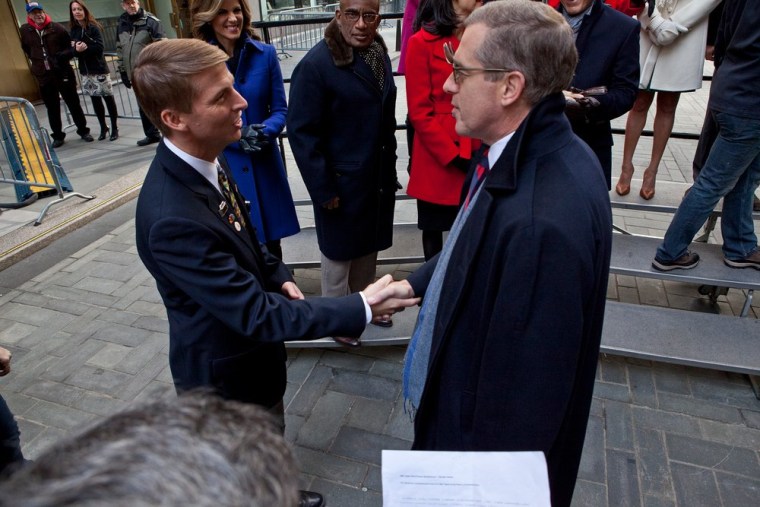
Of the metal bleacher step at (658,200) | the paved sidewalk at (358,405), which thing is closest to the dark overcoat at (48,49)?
the paved sidewalk at (358,405)

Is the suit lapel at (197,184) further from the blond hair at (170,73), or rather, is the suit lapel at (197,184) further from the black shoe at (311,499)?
the black shoe at (311,499)

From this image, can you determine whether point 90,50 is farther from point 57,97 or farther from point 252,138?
point 252,138

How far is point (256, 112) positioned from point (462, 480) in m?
2.99

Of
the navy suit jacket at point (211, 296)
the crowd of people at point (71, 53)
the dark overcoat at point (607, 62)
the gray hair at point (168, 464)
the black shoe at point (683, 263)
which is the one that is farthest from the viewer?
the crowd of people at point (71, 53)

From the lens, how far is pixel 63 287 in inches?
187

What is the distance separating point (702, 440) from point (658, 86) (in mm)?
2608

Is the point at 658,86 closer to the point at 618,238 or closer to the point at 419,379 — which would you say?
the point at 618,238

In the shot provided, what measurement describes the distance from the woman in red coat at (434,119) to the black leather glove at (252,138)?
93cm

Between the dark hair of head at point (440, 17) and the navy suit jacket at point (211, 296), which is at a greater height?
the dark hair of head at point (440, 17)

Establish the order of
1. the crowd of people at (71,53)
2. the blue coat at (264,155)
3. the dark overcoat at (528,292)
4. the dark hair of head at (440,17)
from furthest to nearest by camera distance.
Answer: the crowd of people at (71,53), the blue coat at (264,155), the dark hair of head at (440,17), the dark overcoat at (528,292)

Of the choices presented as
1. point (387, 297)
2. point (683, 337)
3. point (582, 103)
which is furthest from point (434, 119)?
point (683, 337)

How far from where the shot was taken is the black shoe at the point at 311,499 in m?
2.57

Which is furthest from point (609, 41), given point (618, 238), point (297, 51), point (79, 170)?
point (297, 51)

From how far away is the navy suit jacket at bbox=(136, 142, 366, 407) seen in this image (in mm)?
1765
